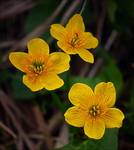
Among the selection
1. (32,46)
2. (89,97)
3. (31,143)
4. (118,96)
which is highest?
(32,46)

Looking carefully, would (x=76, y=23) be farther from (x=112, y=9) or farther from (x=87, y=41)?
(x=112, y=9)

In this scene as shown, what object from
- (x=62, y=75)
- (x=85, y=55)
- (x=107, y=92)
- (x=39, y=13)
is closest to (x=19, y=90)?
(x=62, y=75)

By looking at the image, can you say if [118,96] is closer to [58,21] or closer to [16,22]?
[58,21]

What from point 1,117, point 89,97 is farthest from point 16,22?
point 89,97

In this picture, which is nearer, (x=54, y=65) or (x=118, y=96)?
(x=54, y=65)

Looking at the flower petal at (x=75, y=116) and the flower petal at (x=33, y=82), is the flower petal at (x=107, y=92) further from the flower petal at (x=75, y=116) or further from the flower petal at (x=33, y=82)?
the flower petal at (x=33, y=82)

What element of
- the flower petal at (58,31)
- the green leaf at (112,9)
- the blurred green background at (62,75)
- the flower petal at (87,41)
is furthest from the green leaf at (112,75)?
the flower petal at (58,31)
